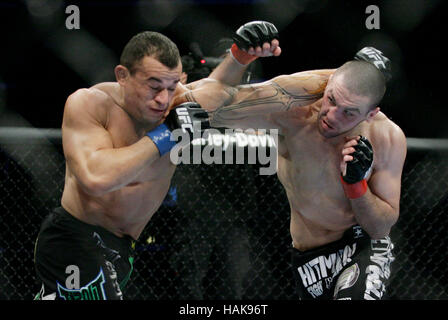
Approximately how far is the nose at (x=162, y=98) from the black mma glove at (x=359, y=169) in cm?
59

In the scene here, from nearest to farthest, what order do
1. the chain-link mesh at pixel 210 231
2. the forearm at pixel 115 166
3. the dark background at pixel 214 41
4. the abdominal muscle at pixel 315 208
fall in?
the forearm at pixel 115 166, the abdominal muscle at pixel 315 208, the chain-link mesh at pixel 210 231, the dark background at pixel 214 41

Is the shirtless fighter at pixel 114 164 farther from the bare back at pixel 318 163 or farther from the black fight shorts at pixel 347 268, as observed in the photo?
the black fight shorts at pixel 347 268

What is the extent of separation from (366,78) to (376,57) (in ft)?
0.28

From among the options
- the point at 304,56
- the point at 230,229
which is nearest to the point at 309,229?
the point at 230,229

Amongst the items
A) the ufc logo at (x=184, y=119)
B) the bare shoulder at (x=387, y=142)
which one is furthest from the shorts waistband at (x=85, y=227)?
the bare shoulder at (x=387, y=142)

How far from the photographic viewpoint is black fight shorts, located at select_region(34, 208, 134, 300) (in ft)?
5.22

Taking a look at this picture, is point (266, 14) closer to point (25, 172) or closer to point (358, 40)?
point (358, 40)

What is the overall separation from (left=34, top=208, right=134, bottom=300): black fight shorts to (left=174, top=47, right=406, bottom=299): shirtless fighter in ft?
1.67

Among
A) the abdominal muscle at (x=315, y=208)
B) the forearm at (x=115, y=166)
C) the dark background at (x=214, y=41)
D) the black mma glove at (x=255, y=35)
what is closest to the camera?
the forearm at (x=115, y=166)

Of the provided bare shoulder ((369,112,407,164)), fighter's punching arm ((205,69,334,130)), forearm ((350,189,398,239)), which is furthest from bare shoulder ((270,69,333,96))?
forearm ((350,189,398,239))

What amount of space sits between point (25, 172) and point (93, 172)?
4.19ft

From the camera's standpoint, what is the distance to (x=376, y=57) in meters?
1.73

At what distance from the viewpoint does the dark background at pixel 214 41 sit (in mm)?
2914
